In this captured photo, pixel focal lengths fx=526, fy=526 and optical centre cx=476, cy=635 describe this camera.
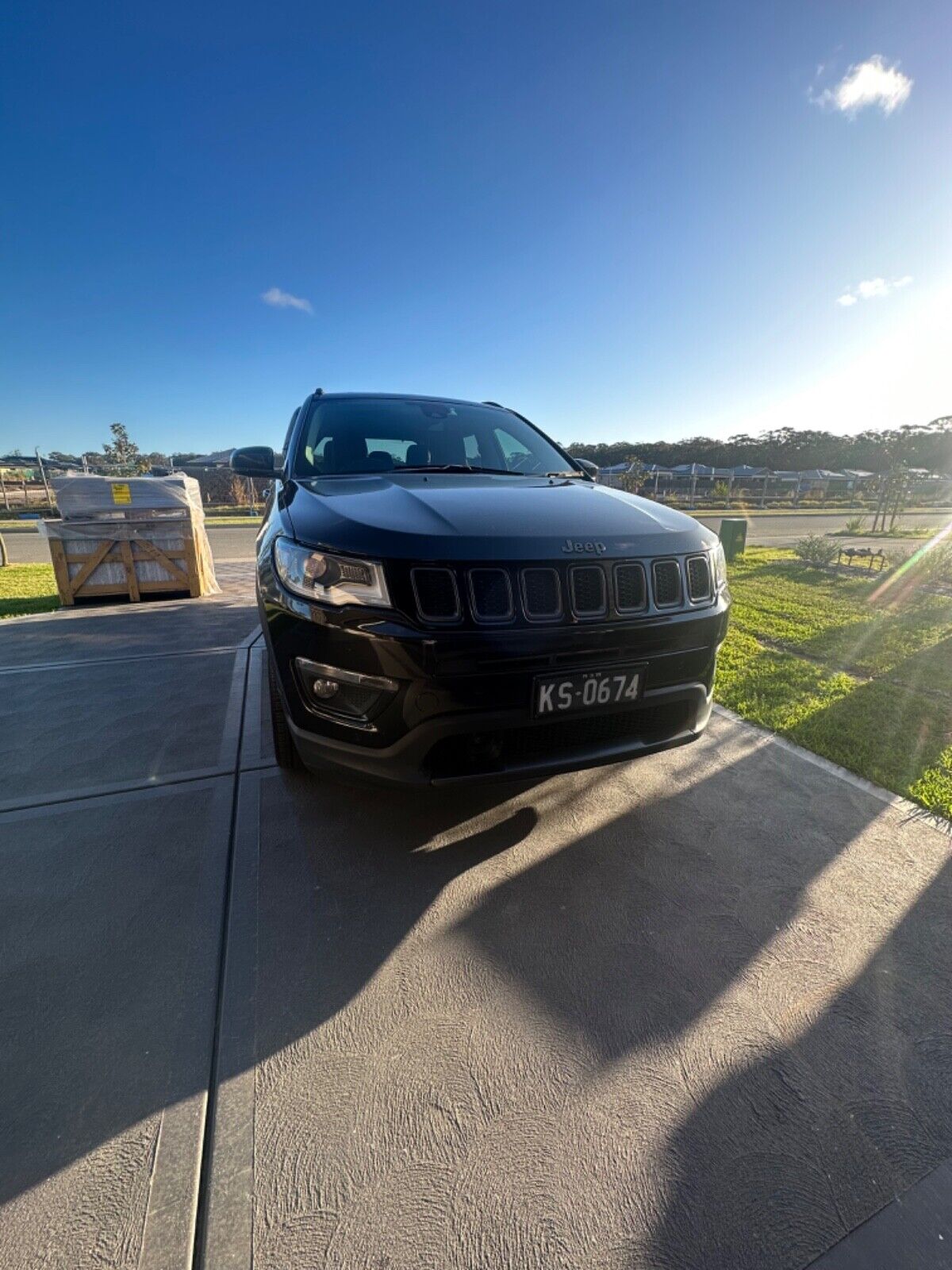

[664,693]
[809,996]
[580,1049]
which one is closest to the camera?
[580,1049]

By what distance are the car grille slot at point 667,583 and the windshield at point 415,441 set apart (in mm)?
→ 1188

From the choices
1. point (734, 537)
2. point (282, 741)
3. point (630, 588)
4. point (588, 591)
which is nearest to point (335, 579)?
point (588, 591)

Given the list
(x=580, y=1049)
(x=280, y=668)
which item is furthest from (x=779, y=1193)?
A: (x=280, y=668)

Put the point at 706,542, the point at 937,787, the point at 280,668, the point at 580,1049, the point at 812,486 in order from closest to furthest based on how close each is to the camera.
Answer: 1. the point at 580,1049
2. the point at 280,668
3. the point at 706,542
4. the point at 937,787
5. the point at 812,486

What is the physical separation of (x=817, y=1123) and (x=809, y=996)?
35 centimetres

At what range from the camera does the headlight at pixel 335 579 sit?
1.61m

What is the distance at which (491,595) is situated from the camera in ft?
5.37

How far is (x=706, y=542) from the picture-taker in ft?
6.88

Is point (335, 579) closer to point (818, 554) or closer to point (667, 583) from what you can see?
point (667, 583)

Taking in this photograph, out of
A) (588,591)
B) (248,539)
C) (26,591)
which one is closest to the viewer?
(588,591)

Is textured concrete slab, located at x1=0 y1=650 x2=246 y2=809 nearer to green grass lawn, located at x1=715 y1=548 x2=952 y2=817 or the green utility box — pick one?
green grass lawn, located at x1=715 y1=548 x2=952 y2=817

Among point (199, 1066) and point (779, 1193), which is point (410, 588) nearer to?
point (199, 1066)

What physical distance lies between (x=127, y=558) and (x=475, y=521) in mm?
6519

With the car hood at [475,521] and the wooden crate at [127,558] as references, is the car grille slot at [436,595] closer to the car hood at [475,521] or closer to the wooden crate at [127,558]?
the car hood at [475,521]
